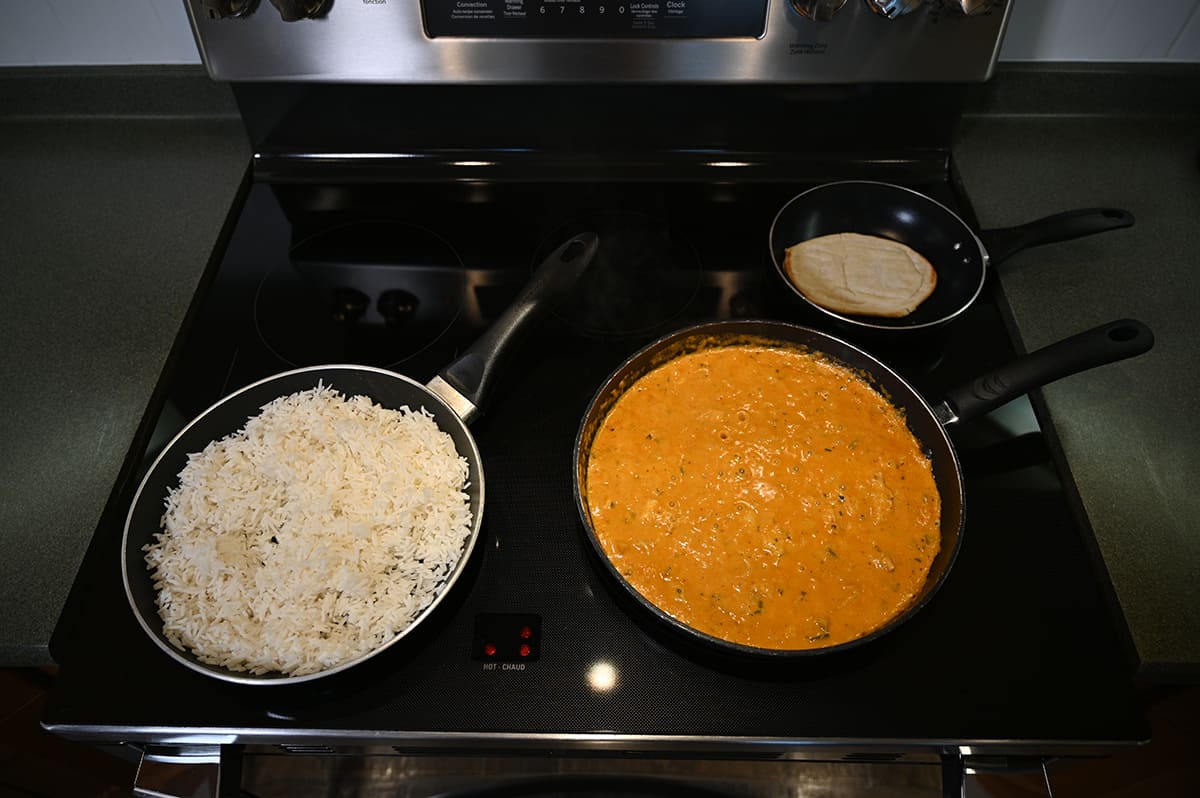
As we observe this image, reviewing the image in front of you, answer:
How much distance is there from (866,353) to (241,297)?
1.03m

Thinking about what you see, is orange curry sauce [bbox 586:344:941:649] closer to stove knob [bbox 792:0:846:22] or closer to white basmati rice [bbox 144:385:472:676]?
white basmati rice [bbox 144:385:472:676]

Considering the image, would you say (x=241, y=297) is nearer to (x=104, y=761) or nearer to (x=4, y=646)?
(x=4, y=646)

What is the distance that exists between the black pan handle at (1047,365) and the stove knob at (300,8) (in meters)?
1.13

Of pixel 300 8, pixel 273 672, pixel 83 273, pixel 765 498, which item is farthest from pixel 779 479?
pixel 83 273

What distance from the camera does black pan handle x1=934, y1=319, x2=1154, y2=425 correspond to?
1020 millimetres

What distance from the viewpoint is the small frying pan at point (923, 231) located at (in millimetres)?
1216

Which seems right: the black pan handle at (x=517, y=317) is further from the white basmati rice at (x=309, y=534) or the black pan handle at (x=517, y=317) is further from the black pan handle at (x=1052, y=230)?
the black pan handle at (x=1052, y=230)

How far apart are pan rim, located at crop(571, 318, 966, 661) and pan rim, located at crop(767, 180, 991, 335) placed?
40 mm

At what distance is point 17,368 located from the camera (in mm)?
1183

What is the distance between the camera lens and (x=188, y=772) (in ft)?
3.17

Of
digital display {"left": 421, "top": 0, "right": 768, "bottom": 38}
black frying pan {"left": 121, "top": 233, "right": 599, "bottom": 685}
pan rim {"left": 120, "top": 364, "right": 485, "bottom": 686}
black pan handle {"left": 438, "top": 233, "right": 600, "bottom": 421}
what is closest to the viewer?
pan rim {"left": 120, "top": 364, "right": 485, "bottom": 686}

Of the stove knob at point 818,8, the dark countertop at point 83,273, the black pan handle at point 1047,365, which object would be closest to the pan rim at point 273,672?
the dark countertop at point 83,273

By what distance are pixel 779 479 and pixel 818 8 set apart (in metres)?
0.71

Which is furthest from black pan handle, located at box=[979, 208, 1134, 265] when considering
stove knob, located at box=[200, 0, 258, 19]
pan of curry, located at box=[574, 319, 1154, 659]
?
stove knob, located at box=[200, 0, 258, 19]
